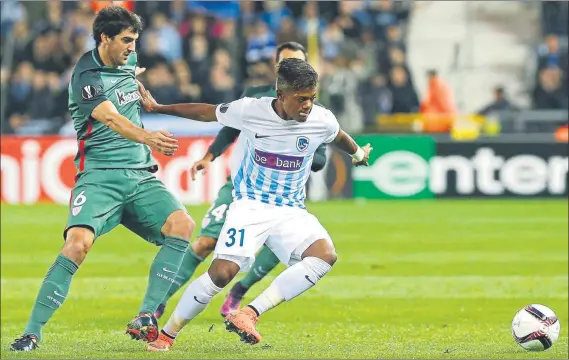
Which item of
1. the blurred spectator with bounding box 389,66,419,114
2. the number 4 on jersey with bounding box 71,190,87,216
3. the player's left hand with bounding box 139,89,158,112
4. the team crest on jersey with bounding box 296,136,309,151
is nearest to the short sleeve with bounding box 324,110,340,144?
the team crest on jersey with bounding box 296,136,309,151

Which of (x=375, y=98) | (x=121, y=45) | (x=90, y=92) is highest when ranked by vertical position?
(x=121, y=45)

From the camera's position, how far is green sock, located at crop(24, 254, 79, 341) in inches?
298

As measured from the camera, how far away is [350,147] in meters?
8.09

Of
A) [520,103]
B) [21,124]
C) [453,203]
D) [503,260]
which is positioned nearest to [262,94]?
[503,260]

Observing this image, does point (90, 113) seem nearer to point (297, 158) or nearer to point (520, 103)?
point (297, 158)

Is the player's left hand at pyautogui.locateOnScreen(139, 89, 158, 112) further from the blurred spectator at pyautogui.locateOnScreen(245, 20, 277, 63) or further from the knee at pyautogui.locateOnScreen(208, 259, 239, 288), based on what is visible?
the blurred spectator at pyautogui.locateOnScreen(245, 20, 277, 63)

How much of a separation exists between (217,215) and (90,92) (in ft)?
6.22

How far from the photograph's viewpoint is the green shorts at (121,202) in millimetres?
7758

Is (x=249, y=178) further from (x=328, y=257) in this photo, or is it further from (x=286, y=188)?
(x=328, y=257)

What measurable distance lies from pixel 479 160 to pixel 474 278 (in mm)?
7576

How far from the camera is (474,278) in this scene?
1232 cm

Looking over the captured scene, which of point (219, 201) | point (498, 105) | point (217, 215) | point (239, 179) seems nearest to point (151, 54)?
point (498, 105)

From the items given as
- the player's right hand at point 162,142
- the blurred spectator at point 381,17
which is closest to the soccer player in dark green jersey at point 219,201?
the player's right hand at point 162,142

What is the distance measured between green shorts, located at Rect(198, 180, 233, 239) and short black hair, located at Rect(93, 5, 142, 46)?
1925 mm
